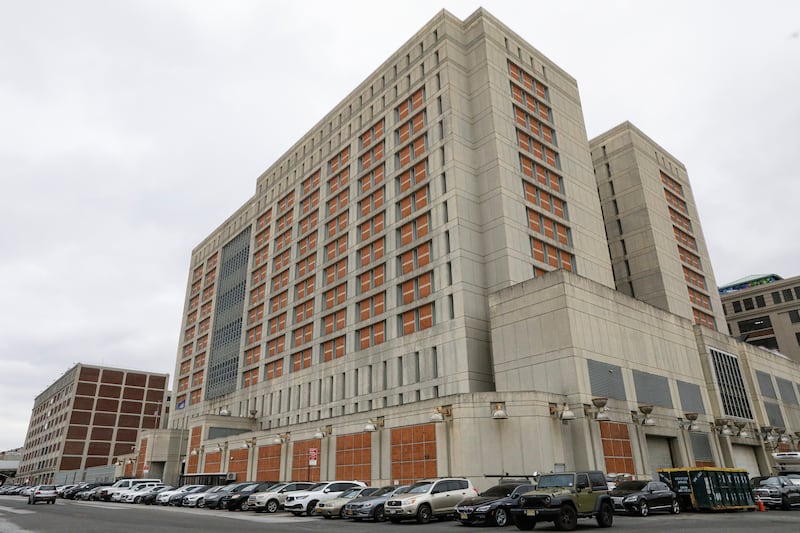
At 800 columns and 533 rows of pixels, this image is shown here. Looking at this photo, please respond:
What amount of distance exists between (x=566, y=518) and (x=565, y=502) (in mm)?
520

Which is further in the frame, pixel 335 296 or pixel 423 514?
pixel 335 296

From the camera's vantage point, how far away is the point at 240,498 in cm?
3644

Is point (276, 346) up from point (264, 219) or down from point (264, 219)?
down

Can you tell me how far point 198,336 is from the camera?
94500 mm

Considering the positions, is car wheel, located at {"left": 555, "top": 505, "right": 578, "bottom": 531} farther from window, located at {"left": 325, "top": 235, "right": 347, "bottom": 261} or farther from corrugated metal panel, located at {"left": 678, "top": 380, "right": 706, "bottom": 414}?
window, located at {"left": 325, "top": 235, "right": 347, "bottom": 261}

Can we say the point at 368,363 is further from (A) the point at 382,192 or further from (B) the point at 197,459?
(B) the point at 197,459

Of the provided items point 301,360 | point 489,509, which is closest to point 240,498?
point 489,509

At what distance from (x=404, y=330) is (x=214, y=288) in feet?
166

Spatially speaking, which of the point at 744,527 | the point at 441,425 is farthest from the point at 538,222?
the point at 744,527

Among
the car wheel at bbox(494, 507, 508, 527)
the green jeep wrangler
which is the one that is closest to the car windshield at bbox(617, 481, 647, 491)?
the green jeep wrangler

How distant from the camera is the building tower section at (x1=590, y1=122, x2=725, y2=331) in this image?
69.4 meters

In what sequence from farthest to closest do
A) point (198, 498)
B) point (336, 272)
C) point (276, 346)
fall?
1. point (276, 346)
2. point (336, 272)
3. point (198, 498)

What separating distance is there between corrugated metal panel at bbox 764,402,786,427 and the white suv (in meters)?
47.4

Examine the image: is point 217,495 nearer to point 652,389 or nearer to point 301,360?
point 301,360
